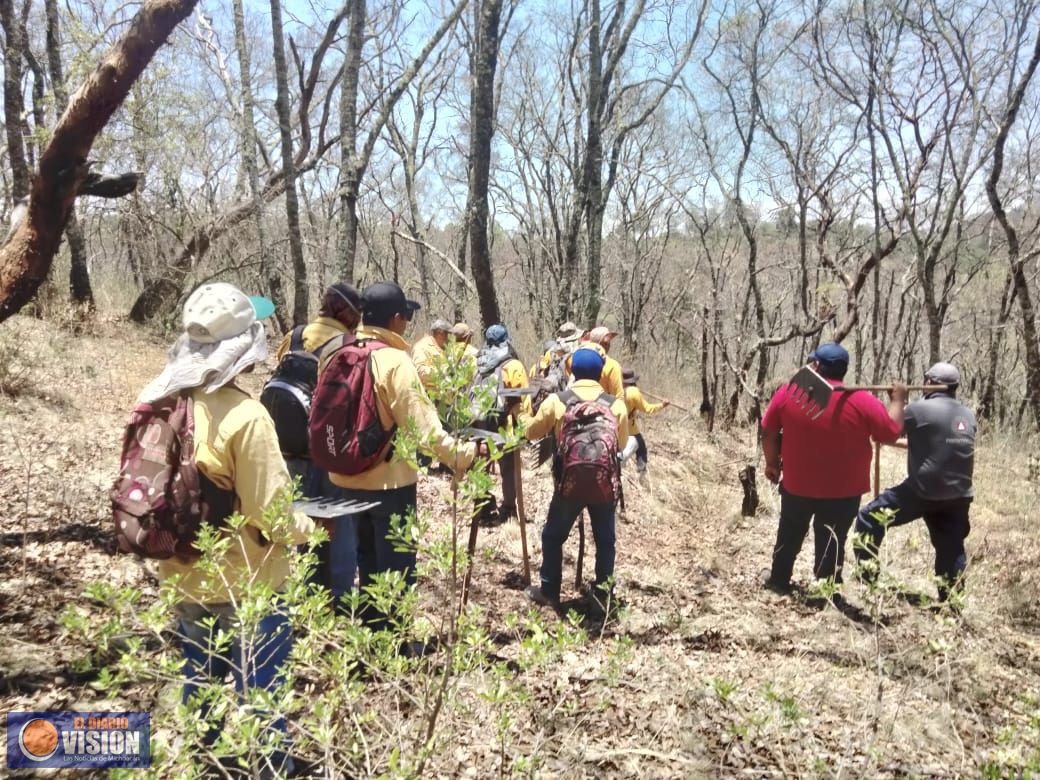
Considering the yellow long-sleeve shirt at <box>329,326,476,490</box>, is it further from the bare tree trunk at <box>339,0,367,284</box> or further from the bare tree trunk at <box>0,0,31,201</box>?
the bare tree trunk at <box>0,0,31,201</box>

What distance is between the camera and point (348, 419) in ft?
10.1

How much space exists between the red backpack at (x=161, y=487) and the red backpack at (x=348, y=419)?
3.56ft

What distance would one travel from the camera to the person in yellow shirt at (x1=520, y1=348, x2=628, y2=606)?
4062mm

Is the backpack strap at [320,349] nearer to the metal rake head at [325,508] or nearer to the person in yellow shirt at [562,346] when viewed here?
the metal rake head at [325,508]

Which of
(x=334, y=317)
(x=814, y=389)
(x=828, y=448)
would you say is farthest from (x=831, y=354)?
(x=334, y=317)

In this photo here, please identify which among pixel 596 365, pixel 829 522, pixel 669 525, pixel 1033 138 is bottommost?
pixel 669 525

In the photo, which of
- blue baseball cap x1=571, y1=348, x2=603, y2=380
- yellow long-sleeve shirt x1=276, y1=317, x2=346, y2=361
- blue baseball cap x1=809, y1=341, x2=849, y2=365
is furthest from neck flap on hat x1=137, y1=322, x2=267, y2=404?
blue baseball cap x1=809, y1=341, x2=849, y2=365

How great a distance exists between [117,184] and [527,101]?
1783 centimetres

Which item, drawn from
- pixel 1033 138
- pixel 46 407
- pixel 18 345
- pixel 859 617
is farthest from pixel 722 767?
pixel 1033 138

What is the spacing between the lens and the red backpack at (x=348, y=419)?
Answer: 3043 millimetres

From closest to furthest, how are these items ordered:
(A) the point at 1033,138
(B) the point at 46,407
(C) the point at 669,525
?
(B) the point at 46,407 < (C) the point at 669,525 < (A) the point at 1033,138

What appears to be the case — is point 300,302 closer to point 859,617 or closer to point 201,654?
point 201,654

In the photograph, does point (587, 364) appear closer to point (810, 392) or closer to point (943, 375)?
point (810, 392)

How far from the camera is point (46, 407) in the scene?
258 inches
